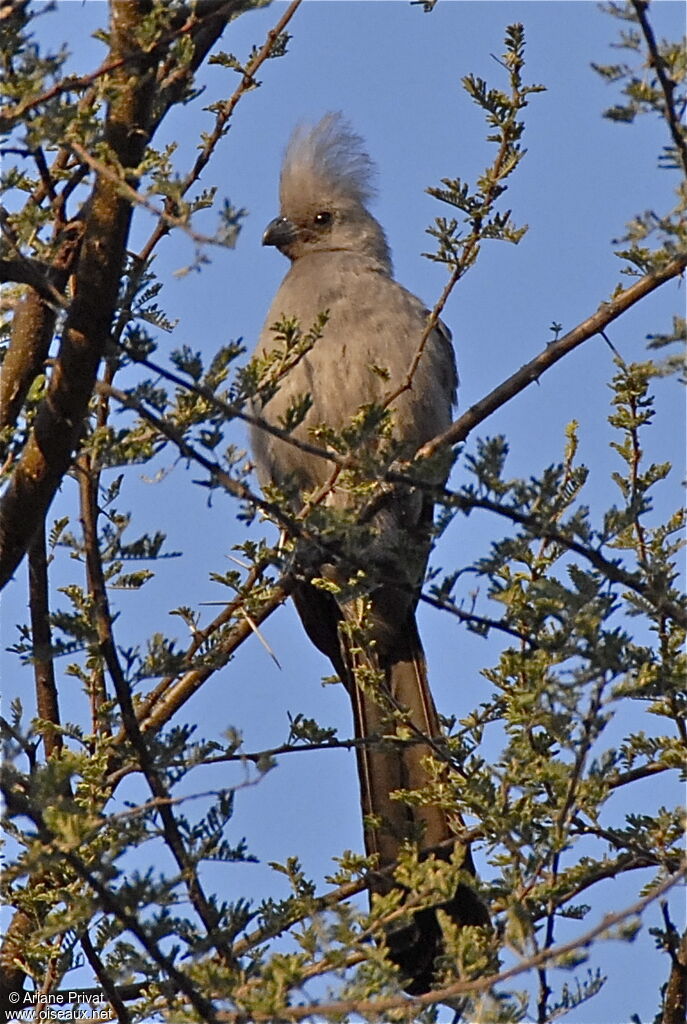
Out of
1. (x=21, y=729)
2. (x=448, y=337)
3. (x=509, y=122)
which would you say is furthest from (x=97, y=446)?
(x=448, y=337)

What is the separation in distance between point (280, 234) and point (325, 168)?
39 cm

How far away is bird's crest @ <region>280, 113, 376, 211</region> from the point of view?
257 inches

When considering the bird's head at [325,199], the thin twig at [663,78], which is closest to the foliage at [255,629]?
the thin twig at [663,78]

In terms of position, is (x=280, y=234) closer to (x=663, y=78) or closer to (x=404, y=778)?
(x=404, y=778)

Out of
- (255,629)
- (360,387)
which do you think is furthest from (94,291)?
(360,387)

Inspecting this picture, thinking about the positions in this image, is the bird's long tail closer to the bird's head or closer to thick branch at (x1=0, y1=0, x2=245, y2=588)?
thick branch at (x1=0, y1=0, x2=245, y2=588)

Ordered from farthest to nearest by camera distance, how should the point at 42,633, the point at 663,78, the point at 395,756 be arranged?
1. the point at 395,756
2. the point at 42,633
3. the point at 663,78

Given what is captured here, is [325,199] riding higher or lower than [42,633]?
higher

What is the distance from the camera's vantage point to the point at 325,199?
6.49 meters

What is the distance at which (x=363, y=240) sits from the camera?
6.41 metres

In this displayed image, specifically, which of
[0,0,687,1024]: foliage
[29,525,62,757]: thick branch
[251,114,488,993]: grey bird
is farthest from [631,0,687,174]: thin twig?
[251,114,488,993]: grey bird

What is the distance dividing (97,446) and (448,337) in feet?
11.5

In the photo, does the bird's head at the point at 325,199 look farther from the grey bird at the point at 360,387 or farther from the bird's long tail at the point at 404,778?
the bird's long tail at the point at 404,778

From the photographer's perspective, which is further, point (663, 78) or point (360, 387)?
Answer: point (360, 387)
